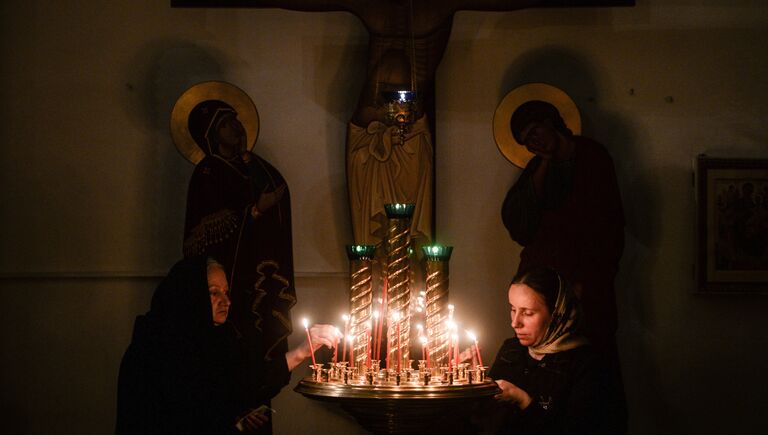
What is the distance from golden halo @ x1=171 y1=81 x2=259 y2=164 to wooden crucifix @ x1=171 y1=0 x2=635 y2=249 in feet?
1.84

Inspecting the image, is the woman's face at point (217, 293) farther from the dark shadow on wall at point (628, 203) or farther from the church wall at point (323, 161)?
the dark shadow on wall at point (628, 203)

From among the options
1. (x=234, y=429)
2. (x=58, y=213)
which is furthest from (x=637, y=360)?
(x=58, y=213)

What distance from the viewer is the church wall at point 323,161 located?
551cm

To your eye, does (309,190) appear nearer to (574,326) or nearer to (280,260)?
(280,260)

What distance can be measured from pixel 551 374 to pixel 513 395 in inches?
9.7

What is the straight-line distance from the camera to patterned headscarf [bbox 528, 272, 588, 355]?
171 inches

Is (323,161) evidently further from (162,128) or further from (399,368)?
(399,368)

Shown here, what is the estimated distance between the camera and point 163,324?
3.97 meters

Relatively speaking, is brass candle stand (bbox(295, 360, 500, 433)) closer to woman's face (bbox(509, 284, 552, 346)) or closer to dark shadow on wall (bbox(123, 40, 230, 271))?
woman's face (bbox(509, 284, 552, 346))

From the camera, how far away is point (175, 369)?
13.0 feet

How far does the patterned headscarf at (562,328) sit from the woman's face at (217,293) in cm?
152

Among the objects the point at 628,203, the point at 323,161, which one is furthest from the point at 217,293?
the point at 628,203

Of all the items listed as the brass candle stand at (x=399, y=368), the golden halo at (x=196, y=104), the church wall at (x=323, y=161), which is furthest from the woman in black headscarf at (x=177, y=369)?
the church wall at (x=323, y=161)

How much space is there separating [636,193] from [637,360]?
3.31ft
